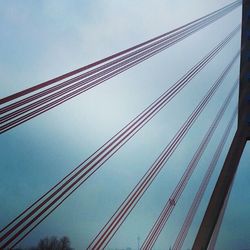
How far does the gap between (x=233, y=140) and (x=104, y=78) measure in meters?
4.71

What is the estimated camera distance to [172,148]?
10219 mm

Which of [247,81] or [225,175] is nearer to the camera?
[225,175]

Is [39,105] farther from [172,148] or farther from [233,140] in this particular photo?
[233,140]

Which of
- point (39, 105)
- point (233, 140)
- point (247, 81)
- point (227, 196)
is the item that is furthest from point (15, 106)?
point (247, 81)

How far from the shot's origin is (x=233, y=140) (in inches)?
431

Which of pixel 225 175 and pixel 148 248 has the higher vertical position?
pixel 225 175

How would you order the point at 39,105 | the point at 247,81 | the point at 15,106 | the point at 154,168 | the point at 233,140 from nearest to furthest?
1. the point at 15,106
2. the point at 39,105
3. the point at 154,168
4. the point at 233,140
5. the point at 247,81

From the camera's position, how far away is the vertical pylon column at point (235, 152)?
29.4 ft

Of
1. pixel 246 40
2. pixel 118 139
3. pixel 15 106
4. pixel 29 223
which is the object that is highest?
pixel 246 40

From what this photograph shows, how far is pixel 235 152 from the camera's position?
10617 millimetres

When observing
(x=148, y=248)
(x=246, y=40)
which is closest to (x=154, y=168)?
(x=148, y=248)

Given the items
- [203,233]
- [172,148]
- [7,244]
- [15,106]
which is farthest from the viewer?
[172,148]

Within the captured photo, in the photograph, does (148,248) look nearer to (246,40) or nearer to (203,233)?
(203,233)

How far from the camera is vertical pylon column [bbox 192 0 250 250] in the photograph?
8.96 meters
